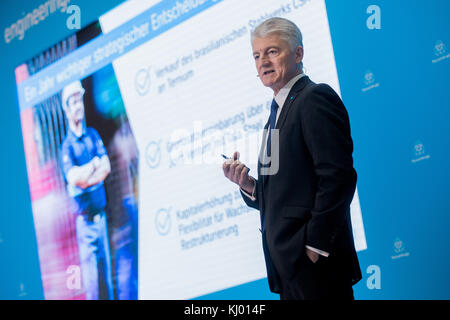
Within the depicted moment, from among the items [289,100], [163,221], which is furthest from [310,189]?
[163,221]

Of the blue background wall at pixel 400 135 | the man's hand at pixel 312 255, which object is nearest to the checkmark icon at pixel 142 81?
the blue background wall at pixel 400 135

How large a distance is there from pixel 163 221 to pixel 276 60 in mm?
1673

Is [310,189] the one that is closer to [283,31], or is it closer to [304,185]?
[304,185]

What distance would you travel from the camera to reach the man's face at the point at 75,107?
13.9 feet

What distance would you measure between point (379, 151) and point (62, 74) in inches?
99.3

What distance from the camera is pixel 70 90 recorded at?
4.32 metres

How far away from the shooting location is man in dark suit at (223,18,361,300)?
1936 mm

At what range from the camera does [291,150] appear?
205 cm

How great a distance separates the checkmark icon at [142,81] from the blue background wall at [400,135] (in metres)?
1.31

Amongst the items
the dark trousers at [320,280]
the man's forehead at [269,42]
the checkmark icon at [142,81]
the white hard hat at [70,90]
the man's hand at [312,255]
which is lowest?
the dark trousers at [320,280]

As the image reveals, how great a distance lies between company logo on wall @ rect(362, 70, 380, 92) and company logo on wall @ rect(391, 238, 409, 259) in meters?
0.66

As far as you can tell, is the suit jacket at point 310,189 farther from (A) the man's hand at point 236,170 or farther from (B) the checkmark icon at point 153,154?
(B) the checkmark icon at point 153,154

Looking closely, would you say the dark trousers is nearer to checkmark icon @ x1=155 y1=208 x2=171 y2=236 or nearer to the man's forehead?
the man's forehead

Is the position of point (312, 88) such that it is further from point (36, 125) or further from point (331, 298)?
point (36, 125)
